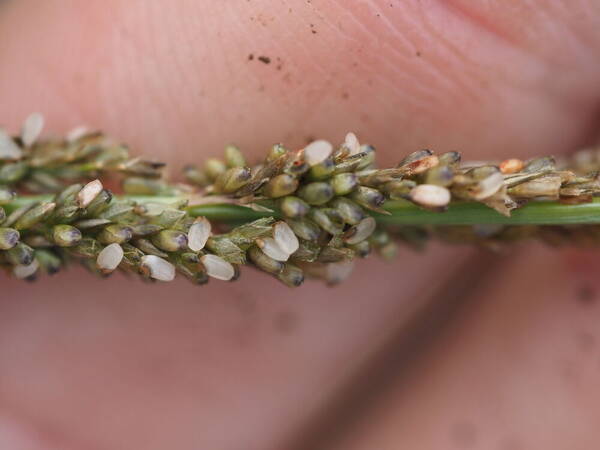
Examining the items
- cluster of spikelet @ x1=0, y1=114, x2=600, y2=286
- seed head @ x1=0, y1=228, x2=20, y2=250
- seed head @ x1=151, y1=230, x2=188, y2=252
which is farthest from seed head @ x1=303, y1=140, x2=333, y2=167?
seed head @ x1=0, y1=228, x2=20, y2=250

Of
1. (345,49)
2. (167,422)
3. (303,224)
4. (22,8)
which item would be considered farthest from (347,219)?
(22,8)

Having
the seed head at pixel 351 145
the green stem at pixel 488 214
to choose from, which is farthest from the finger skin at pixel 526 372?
the seed head at pixel 351 145

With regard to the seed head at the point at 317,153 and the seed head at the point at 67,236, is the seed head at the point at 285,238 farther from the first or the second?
the seed head at the point at 67,236

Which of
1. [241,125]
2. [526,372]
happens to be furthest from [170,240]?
[526,372]

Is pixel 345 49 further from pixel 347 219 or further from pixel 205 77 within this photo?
pixel 347 219

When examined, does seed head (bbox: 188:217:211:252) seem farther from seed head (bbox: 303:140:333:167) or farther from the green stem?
seed head (bbox: 303:140:333:167)

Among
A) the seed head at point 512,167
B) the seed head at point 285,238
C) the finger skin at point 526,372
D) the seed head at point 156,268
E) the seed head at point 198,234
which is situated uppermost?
the seed head at point 512,167
